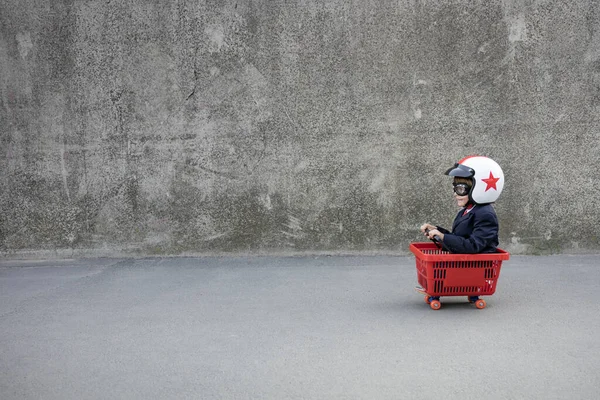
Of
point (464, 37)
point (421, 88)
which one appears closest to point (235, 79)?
point (421, 88)

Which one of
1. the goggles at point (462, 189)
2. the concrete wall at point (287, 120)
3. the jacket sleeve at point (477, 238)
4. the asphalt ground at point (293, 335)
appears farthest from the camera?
the concrete wall at point (287, 120)

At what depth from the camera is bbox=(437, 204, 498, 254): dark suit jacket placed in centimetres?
347

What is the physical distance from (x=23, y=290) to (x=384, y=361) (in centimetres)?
322

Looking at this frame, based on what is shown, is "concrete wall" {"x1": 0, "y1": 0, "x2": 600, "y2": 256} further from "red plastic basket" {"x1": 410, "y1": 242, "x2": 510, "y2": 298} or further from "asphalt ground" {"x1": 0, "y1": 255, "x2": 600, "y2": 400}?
"red plastic basket" {"x1": 410, "y1": 242, "x2": 510, "y2": 298}

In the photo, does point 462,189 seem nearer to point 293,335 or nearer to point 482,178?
point 482,178

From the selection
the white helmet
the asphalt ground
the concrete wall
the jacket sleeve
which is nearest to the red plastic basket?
the jacket sleeve

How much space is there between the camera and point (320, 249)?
17.7ft

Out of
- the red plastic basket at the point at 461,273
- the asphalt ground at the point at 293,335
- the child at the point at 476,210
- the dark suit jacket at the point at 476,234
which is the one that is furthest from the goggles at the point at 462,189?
the asphalt ground at the point at 293,335

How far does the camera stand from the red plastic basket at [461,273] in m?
3.48

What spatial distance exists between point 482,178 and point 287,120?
2326 millimetres

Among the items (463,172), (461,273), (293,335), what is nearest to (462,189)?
(463,172)

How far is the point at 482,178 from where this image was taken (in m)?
3.55

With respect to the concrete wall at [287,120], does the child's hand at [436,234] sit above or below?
below

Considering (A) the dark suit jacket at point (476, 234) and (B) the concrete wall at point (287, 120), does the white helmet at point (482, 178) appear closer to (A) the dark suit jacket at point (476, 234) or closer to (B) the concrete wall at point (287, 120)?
(A) the dark suit jacket at point (476, 234)
